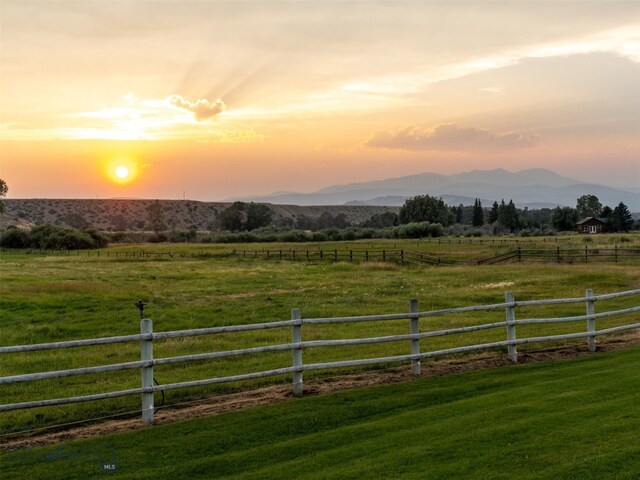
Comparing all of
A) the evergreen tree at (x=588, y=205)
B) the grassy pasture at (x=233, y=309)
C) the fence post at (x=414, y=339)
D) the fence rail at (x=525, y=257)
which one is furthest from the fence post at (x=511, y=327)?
the evergreen tree at (x=588, y=205)

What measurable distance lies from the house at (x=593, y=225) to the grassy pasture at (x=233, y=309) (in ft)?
329

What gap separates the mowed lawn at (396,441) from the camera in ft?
24.5

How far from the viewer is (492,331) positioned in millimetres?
19953

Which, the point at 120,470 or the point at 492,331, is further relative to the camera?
the point at 492,331

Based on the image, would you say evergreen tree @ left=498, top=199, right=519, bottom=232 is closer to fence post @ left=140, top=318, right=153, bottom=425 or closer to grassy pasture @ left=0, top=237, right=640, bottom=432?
grassy pasture @ left=0, top=237, right=640, bottom=432

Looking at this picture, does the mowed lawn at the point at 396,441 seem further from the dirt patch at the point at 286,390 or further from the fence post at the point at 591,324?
the fence post at the point at 591,324

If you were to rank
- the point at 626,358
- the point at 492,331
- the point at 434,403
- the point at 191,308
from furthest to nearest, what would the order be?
the point at 191,308, the point at 492,331, the point at 626,358, the point at 434,403

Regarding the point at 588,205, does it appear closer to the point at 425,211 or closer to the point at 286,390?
the point at 425,211

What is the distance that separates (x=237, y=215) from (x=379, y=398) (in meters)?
168

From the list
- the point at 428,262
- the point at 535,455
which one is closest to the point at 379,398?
the point at 535,455

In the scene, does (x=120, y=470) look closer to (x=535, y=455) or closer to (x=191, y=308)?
(x=535, y=455)

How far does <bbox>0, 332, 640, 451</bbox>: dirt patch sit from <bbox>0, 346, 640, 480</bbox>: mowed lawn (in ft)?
1.70

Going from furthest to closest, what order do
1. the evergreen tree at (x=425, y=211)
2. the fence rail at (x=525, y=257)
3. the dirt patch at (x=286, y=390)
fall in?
the evergreen tree at (x=425, y=211)
the fence rail at (x=525, y=257)
the dirt patch at (x=286, y=390)

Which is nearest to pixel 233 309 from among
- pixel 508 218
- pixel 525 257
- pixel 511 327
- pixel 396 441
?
pixel 511 327
